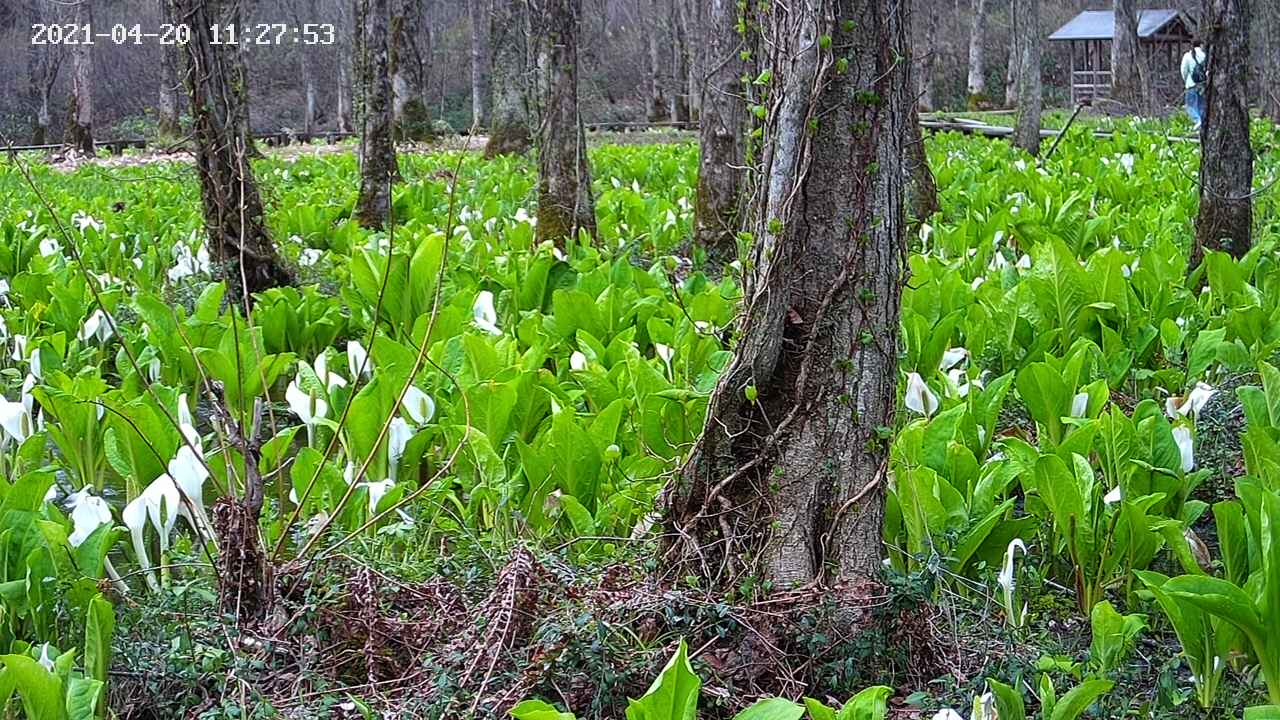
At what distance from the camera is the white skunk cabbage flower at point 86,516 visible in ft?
10.1

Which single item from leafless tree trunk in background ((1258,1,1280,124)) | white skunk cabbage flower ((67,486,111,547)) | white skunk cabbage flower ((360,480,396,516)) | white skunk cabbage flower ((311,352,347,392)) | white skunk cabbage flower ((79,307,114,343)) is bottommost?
white skunk cabbage flower ((360,480,396,516))

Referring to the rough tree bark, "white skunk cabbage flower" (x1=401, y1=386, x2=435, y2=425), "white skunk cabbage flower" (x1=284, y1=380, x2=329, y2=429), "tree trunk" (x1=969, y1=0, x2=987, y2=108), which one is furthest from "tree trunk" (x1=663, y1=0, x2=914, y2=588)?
"tree trunk" (x1=969, y1=0, x2=987, y2=108)

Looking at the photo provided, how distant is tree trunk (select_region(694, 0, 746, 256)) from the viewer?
320 inches

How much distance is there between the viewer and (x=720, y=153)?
829 centimetres

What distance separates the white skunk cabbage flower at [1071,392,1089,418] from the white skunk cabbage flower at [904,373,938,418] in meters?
0.43

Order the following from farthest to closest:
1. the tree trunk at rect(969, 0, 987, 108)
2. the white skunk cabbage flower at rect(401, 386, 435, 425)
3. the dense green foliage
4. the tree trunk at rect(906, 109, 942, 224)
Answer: the tree trunk at rect(969, 0, 987, 108), the tree trunk at rect(906, 109, 942, 224), the white skunk cabbage flower at rect(401, 386, 435, 425), the dense green foliage

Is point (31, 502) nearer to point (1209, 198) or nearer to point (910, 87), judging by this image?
point (910, 87)

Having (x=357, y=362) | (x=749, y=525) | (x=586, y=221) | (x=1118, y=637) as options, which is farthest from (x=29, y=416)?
→ (x=586, y=221)

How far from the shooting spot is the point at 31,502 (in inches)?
123

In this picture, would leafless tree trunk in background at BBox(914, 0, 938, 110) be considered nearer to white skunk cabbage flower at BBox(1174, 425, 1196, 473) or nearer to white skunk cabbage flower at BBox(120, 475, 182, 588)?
white skunk cabbage flower at BBox(1174, 425, 1196, 473)

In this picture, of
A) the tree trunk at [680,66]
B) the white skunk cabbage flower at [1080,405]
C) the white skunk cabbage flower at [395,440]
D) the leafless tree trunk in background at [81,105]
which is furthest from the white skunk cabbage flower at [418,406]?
the tree trunk at [680,66]

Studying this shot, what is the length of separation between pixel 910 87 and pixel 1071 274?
2661 millimetres

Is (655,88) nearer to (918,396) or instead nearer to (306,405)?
(306,405)

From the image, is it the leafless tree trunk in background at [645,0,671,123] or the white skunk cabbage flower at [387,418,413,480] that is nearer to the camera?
the white skunk cabbage flower at [387,418,413,480]
